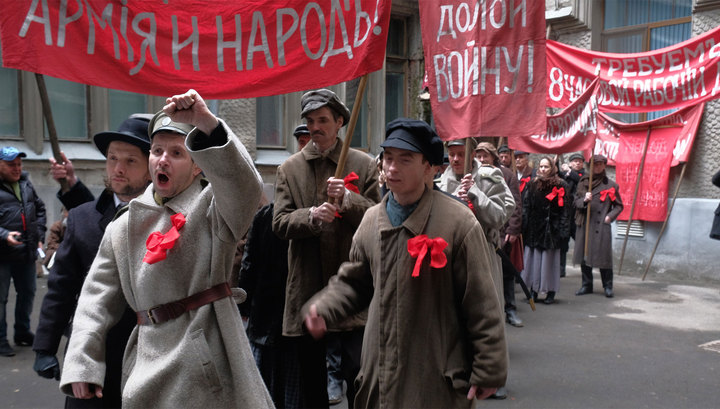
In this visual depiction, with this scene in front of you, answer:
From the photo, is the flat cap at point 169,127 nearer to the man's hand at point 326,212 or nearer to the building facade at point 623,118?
the man's hand at point 326,212

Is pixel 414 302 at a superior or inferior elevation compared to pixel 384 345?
superior

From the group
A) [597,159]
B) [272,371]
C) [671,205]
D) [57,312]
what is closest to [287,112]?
[597,159]

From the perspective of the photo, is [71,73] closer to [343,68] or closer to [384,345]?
[343,68]

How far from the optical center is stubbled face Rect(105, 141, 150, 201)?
9.71ft

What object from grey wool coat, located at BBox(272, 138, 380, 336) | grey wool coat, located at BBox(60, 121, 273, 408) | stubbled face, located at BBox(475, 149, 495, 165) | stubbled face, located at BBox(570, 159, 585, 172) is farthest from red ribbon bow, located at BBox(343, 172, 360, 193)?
stubbled face, located at BBox(570, 159, 585, 172)

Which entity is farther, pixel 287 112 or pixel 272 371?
pixel 287 112

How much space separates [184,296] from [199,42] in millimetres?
1626

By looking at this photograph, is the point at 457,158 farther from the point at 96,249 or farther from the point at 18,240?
the point at 18,240

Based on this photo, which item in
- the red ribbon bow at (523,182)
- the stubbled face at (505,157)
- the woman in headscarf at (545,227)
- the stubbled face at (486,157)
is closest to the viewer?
the stubbled face at (486,157)

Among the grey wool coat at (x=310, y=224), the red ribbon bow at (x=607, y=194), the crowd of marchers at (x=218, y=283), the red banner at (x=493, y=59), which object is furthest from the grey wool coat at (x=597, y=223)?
the crowd of marchers at (x=218, y=283)

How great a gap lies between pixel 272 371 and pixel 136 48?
2.07 m

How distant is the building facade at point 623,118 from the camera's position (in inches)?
447

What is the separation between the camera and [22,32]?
10.9ft

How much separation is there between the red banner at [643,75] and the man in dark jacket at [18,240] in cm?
687
